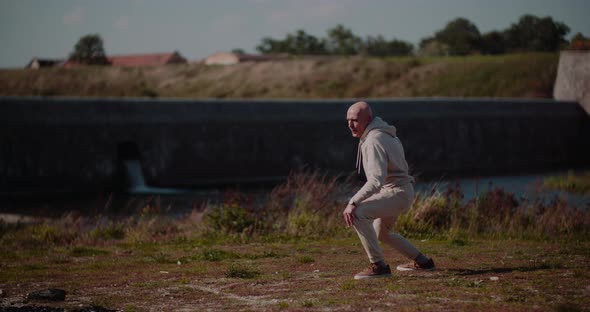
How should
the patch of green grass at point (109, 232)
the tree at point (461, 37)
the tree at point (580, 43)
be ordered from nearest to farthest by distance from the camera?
the patch of green grass at point (109, 232) < the tree at point (580, 43) < the tree at point (461, 37)

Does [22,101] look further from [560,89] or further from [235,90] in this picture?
[235,90]

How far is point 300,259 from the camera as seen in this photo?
10117 mm

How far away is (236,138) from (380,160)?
1757 cm

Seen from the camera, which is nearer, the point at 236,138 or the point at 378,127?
the point at 378,127

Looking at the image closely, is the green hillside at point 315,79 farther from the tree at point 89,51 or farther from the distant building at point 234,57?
the distant building at point 234,57

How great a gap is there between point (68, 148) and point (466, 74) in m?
30.7

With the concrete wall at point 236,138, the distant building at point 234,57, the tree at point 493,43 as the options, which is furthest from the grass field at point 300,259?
the distant building at point 234,57

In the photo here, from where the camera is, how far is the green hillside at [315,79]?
45.8 meters

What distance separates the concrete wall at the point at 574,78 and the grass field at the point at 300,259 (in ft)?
64.5

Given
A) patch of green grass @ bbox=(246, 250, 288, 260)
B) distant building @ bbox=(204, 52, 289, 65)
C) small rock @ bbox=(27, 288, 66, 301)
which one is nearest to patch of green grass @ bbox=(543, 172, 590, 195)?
patch of green grass @ bbox=(246, 250, 288, 260)

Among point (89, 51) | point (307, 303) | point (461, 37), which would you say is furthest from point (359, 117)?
point (89, 51)

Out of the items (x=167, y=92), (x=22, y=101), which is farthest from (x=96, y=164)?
(x=167, y=92)

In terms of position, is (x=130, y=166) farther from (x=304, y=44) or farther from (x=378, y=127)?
(x=304, y=44)

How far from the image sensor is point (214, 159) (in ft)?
81.5
